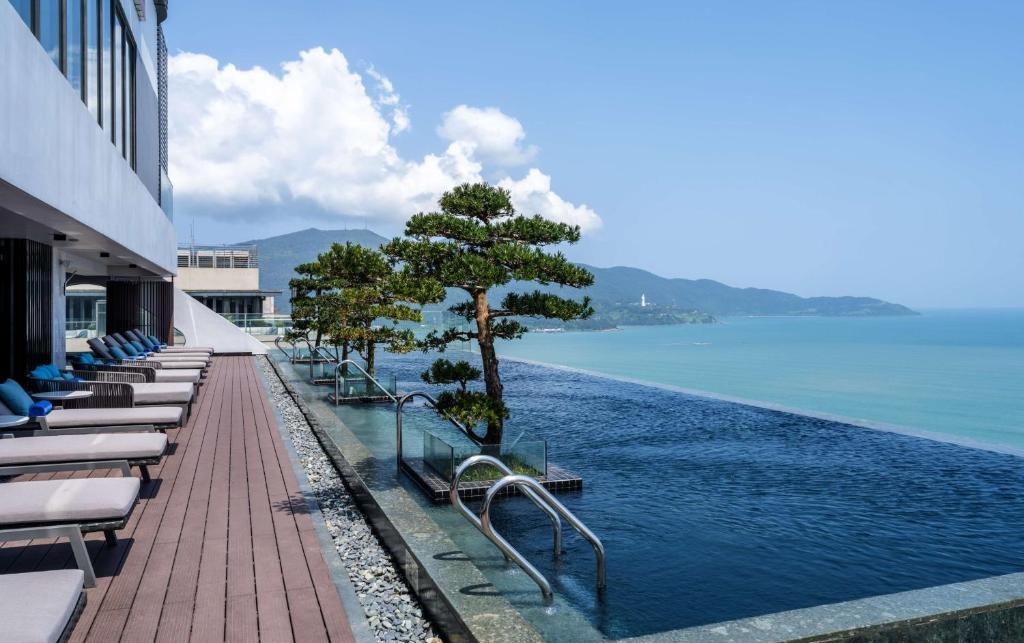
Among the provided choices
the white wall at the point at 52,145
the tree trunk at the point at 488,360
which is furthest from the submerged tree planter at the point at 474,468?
the white wall at the point at 52,145

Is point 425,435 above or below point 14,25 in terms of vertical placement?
below

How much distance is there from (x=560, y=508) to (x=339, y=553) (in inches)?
60.5

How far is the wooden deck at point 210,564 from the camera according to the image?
3488 mm

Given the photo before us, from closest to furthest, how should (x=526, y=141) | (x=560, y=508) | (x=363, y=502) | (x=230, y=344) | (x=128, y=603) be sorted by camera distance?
(x=128, y=603), (x=560, y=508), (x=363, y=502), (x=230, y=344), (x=526, y=141)

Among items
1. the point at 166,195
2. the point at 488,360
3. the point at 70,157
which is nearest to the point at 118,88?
the point at 70,157

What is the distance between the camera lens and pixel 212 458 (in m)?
7.36

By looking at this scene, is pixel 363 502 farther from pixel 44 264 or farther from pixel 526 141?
pixel 526 141

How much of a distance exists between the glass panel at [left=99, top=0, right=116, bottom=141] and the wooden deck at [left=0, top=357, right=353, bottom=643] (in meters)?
6.79

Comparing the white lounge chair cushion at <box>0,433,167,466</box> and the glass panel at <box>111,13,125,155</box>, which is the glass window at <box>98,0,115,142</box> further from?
the white lounge chair cushion at <box>0,433,167,466</box>

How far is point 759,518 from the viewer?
6.62m

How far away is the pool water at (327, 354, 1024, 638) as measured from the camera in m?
4.84

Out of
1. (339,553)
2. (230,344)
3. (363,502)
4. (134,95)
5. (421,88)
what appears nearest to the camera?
(339,553)

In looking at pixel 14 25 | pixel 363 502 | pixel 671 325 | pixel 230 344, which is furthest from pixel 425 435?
pixel 671 325

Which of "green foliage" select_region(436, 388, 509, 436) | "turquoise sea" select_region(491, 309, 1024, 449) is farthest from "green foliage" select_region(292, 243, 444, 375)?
"turquoise sea" select_region(491, 309, 1024, 449)
